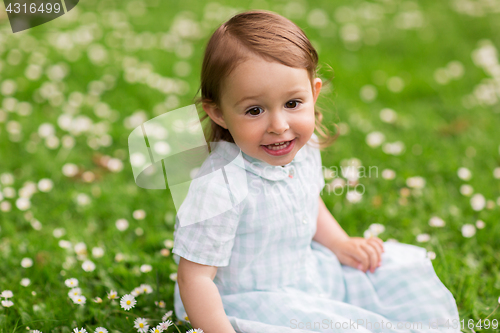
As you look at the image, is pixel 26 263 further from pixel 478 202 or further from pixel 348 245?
pixel 478 202

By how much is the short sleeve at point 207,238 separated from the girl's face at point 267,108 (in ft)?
0.73

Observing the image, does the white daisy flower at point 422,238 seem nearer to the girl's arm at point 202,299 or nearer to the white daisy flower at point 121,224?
the girl's arm at point 202,299

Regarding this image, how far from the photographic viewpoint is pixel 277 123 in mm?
1340

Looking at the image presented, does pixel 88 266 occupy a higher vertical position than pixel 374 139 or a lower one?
higher

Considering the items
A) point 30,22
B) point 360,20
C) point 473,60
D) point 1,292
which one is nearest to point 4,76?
point 30,22

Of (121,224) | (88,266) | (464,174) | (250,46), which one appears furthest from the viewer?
(464,174)

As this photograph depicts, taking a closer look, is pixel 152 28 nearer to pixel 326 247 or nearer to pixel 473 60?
pixel 473 60

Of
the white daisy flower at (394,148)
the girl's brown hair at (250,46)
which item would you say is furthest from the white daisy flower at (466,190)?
the girl's brown hair at (250,46)

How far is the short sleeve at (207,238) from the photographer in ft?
4.67

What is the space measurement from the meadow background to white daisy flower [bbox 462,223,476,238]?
12 millimetres

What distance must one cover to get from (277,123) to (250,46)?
24cm

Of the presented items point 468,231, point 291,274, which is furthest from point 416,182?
point 291,274

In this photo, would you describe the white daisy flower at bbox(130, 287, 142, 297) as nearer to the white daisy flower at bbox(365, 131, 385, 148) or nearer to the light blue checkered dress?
the light blue checkered dress

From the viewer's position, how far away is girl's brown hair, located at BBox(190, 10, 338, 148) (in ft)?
4.31
